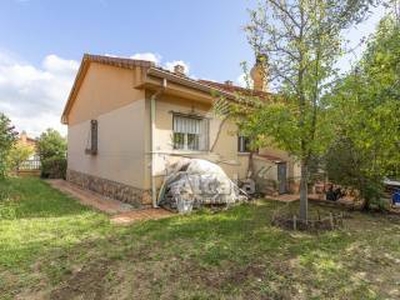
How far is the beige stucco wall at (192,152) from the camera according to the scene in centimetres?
953

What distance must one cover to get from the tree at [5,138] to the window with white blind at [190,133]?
5857 millimetres

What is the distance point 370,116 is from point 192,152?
6803 millimetres

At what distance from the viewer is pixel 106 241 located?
593 cm

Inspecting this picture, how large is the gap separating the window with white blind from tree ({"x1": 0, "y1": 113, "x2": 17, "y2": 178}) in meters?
5.86

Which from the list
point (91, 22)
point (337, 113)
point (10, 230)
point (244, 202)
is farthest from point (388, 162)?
point (91, 22)

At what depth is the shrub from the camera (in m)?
17.5

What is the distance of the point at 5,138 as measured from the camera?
33.3 ft

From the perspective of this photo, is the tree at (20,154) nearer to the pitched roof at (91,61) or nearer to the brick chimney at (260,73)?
the pitched roof at (91,61)

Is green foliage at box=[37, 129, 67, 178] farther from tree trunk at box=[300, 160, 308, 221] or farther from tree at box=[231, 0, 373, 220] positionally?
tree trunk at box=[300, 160, 308, 221]

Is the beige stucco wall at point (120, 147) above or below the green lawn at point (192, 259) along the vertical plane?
above

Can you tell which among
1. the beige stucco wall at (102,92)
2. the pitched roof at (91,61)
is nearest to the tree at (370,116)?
the pitched roof at (91,61)

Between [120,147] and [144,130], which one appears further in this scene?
[120,147]

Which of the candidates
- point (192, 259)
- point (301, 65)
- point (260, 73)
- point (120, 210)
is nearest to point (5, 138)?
point (120, 210)

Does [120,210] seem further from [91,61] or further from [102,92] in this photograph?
[91,61]
